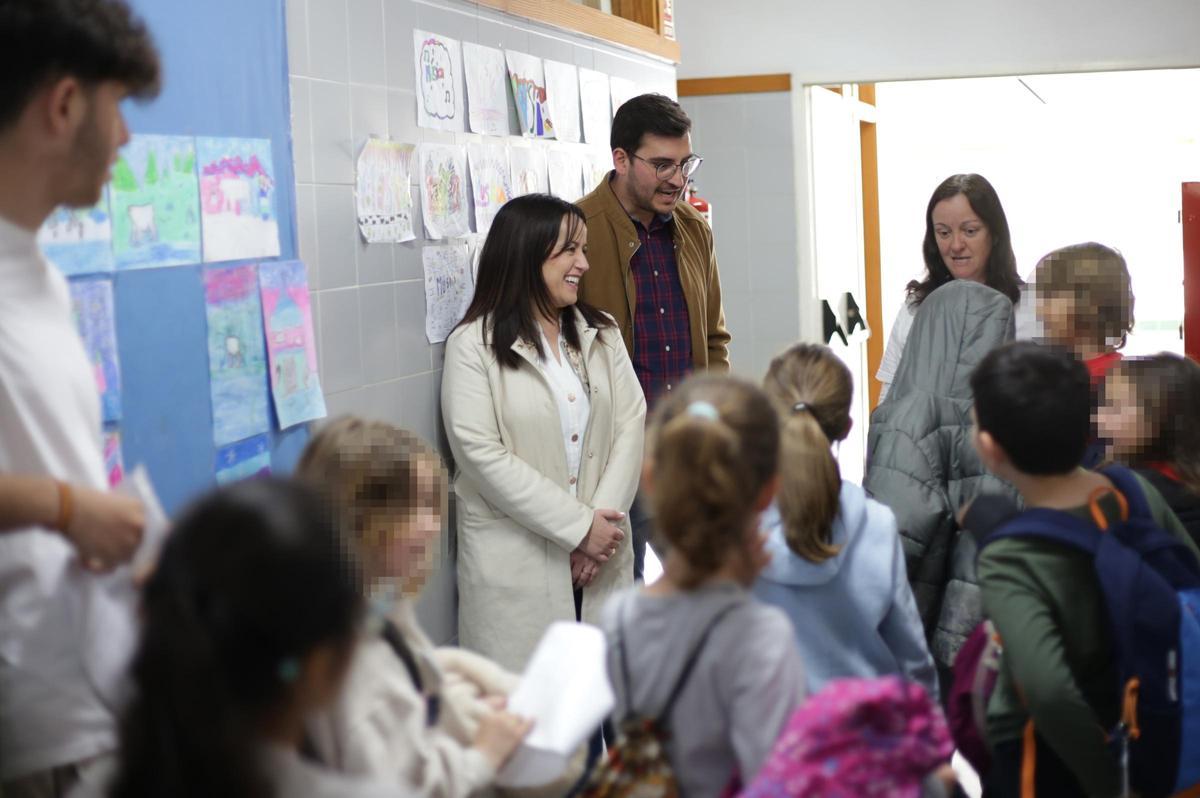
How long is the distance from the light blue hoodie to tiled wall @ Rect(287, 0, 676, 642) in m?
1.16

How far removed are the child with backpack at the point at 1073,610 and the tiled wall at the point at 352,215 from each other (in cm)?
142

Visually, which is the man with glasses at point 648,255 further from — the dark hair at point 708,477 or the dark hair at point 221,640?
the dark hair at point 221,640

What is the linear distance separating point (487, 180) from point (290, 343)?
1078mm

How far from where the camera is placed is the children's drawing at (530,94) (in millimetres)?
3713

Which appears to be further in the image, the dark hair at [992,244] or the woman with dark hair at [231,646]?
the dark hair at [992,244]

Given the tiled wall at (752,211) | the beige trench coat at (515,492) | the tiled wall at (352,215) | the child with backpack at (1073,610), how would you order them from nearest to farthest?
1. the child with backpack at (1073,610)
2. the tiled wall at (352,215)
3. the beige trench coat at (515,492)
4. the tiled wall at (752,211)

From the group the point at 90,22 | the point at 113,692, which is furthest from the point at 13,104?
the point at 113,692

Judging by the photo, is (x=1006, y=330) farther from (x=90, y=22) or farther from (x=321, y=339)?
(x=90, y=22)

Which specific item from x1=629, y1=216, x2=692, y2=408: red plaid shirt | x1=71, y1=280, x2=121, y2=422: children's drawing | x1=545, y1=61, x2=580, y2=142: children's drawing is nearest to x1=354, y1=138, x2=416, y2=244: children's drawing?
x1=629, y1=216, x2=692, y2=408: red plaid shirt

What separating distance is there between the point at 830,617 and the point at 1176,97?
9929 mm

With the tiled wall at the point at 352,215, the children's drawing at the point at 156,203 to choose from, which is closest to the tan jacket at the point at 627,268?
the tiled wall at the point at 352,215

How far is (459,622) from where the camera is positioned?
3.27m

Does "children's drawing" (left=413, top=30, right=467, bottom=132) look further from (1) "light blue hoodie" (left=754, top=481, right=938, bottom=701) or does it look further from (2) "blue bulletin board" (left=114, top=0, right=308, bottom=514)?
(1) "light blue hoodie" (left=754, top=481, right=938, bottom=701)

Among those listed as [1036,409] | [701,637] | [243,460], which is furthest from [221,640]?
[243,460]
